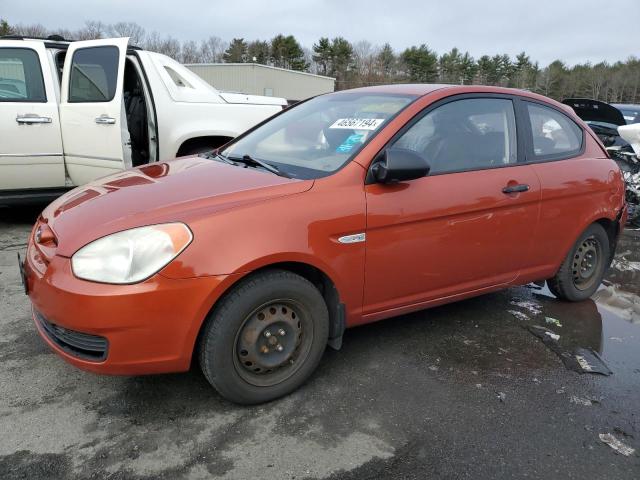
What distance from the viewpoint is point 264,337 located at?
2617mm

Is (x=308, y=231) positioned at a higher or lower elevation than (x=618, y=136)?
lower

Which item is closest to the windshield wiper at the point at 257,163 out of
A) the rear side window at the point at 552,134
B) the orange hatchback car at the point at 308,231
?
the orange hatchback car at the point at 308,231

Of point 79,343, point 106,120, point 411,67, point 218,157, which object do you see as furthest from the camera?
point 411,67

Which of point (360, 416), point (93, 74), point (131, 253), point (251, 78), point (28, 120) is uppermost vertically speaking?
point (251, 78)

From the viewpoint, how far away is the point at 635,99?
220 feet

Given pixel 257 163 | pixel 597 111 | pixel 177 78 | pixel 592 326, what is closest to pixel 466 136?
pixel 257 163

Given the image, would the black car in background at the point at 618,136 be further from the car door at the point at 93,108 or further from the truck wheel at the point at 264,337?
the truck wheel at the point at 264,337

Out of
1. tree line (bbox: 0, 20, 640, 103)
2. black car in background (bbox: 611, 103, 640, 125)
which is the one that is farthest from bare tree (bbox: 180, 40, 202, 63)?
black car in background (bbox: 611, 103, 640, 125)

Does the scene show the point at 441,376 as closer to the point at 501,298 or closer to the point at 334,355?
the point at 334,355

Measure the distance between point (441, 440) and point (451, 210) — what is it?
1309 millimetres

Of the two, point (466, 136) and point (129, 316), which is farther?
point (466, 136)

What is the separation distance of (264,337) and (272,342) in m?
0.06

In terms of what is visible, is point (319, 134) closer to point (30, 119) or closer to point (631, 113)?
point (30, 119)

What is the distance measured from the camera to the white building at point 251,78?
38.8m
